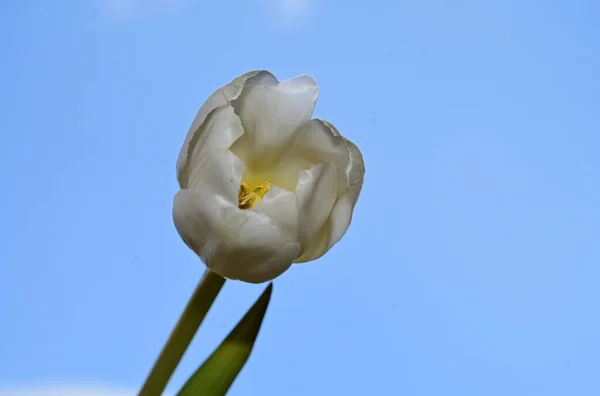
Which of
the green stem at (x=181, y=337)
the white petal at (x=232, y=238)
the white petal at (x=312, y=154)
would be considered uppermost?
the white petal at (x=312, y=154)

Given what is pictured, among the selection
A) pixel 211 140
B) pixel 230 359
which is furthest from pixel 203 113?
pixel 230 359

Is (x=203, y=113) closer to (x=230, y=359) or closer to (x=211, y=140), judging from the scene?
(x=211, y=140)

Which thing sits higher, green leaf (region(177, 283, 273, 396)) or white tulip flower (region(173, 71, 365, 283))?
white tulip flower (region(173, 71, 365, 283))

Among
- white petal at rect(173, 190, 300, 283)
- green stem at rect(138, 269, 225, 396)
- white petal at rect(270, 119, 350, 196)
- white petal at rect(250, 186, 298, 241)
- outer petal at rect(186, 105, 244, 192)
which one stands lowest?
green stem at rect(138, 269, 225, 396)

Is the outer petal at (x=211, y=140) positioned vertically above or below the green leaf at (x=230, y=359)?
above
